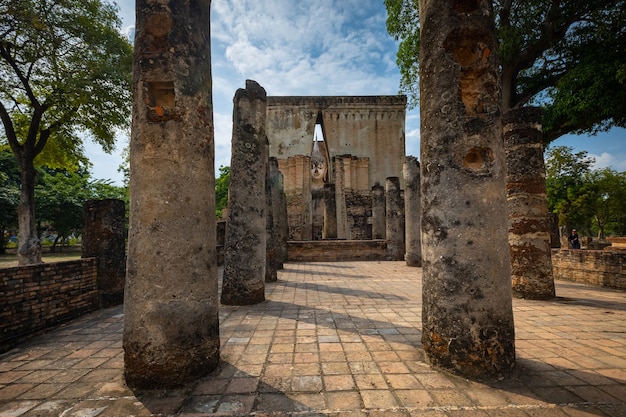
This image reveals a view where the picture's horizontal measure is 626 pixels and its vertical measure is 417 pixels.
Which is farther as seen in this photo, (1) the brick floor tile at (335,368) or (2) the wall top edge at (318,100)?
(2) the wall top edge at (318,100)

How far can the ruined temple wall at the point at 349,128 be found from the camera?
85.6 feet

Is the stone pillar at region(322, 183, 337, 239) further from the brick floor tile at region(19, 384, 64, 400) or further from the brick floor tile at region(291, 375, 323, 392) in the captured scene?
the brick floor tile at region(19, 384, 64, 400)

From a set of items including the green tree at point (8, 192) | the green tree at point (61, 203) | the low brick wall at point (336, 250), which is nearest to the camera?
the low brick wall at point (336, 250)

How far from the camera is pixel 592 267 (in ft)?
24.1

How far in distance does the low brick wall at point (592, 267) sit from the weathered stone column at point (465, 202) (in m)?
6.17

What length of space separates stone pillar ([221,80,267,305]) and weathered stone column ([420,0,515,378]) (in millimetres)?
3518

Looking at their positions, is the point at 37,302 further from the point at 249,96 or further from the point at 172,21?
the point at 249,96

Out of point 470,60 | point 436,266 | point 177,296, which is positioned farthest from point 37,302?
point 470,60

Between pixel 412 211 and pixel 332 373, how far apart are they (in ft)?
30.6

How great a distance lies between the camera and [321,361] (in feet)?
10.2

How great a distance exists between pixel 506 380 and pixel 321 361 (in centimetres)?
163

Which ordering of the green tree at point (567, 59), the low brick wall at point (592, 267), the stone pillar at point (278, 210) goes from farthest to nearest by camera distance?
the stone pillar at point (278, 210) < the green tree at point (567, 59) < the low brick wall at point (592, 267)

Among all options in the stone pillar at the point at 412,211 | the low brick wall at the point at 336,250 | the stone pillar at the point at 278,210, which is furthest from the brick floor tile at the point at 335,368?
the low brick wall at the point at 336,250

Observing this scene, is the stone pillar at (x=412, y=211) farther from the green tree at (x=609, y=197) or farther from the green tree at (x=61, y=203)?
the green tree at (x=609, y=197)
